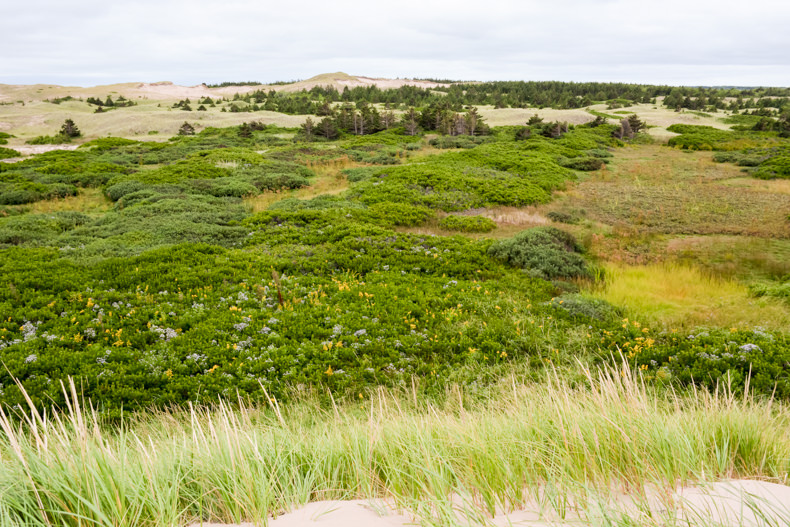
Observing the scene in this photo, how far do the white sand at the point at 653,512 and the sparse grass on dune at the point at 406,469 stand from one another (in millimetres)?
66

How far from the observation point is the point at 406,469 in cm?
310

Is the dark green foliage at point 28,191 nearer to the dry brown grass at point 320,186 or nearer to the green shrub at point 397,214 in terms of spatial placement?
the dry brown grass at point 320,186

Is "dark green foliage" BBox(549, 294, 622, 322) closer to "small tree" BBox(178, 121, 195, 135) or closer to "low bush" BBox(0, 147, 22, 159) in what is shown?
"low bush" BBox(0, 147, 22, 159)

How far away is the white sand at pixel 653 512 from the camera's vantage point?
85.4 inches

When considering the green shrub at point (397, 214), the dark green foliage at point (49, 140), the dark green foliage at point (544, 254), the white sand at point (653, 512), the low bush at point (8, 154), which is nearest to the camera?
the white sand at point (653, 512)

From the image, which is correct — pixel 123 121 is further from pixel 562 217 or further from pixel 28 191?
pixel 562 217

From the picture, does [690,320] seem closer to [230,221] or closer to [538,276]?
[538,276]

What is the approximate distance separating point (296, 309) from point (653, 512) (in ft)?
25.2

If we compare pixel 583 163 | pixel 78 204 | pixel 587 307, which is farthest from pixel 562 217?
pixel 78 204

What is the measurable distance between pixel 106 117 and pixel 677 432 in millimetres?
73779

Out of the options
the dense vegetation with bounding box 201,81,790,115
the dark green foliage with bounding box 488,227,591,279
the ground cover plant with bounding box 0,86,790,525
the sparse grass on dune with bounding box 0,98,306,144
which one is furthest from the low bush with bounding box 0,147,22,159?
the dark green foliage with bounding box 488,227,591,279

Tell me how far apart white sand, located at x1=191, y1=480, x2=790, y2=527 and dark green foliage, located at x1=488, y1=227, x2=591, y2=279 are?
9.32m

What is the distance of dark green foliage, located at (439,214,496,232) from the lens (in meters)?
17.0

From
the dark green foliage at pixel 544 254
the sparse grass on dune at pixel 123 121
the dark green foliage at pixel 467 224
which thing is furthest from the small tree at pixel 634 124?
the dark green foliage at pixel 544 254
